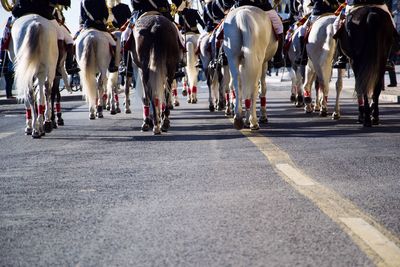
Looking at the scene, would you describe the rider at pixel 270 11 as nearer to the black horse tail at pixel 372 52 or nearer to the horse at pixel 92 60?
the black horse tail at pixel 372 52

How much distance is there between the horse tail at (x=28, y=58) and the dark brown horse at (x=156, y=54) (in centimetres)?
155

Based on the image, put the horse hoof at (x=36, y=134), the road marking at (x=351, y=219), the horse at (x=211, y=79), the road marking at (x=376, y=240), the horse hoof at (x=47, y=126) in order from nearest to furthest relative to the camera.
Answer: the road marking at (x=376, y=240), the road marking at (x=351, y=219), the horse hoof at (x=36, y=134), the horse hoof at (x=47, y=126), the horse at (x=211, y=79)

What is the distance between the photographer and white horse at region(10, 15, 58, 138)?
1303cm

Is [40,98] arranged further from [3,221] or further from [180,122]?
[3,221]

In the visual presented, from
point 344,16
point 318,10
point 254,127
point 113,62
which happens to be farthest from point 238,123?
point 113,62

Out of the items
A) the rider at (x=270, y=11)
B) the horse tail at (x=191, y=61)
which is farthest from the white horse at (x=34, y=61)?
the horse tail at (x=191, y=61)

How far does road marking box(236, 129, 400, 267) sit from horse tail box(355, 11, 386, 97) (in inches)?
190

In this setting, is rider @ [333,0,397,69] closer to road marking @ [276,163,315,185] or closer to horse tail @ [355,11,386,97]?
horse tail @ [355,11,386,97]

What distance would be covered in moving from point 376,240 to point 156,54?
27.5ft

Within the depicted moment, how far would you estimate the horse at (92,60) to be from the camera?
682 inches

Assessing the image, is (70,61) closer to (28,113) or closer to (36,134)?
(28,113)

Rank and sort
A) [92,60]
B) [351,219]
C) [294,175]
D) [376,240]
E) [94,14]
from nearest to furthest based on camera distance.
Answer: [376,240], [351,219], [294,175], [92,60], [94,14]

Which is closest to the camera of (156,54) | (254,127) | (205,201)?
(205,201)

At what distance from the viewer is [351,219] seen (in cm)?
540
